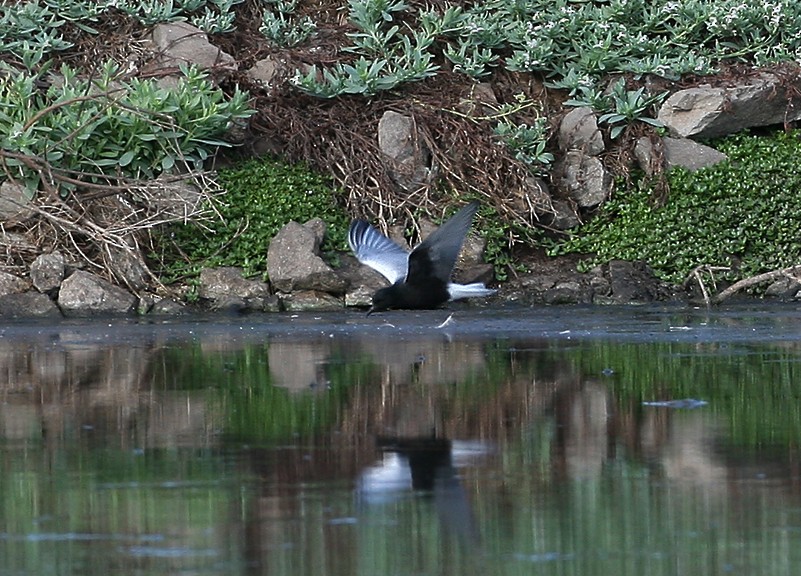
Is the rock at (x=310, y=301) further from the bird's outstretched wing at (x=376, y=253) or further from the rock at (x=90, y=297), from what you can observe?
the bird's outstretched wing at (x=376, y=253)

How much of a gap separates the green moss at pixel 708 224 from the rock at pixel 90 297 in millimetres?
3769

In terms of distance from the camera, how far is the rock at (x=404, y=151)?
47.8ft

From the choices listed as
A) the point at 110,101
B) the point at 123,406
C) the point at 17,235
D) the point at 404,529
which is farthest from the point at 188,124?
the point at 404,529

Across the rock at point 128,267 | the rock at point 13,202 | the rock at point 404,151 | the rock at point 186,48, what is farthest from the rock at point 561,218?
the rock at point 13,202

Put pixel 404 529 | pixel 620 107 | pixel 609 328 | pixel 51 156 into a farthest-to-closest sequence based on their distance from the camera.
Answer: pixel 620 107 < pixel 51 156 < pixel 609 328 < pixel 404 529

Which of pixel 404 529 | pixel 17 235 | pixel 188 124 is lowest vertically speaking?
pixel 404 529

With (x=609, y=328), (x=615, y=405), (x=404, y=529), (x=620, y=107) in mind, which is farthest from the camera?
(x=620, y=107)

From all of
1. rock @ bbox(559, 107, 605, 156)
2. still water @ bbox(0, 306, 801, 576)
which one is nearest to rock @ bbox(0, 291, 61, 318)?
still water @ bbox(0, 306, 801, 576)

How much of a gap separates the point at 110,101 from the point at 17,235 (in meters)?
1.40

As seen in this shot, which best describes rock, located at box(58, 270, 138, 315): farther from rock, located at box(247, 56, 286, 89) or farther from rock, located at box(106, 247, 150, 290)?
rock, located at box(247, 56, 286, 89)

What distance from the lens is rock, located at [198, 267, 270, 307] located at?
44.6 feet

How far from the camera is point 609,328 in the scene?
1186 centimetres

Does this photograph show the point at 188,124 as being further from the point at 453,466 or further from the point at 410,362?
the point at 453,466

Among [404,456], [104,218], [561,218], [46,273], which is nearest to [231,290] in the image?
[104,218]
